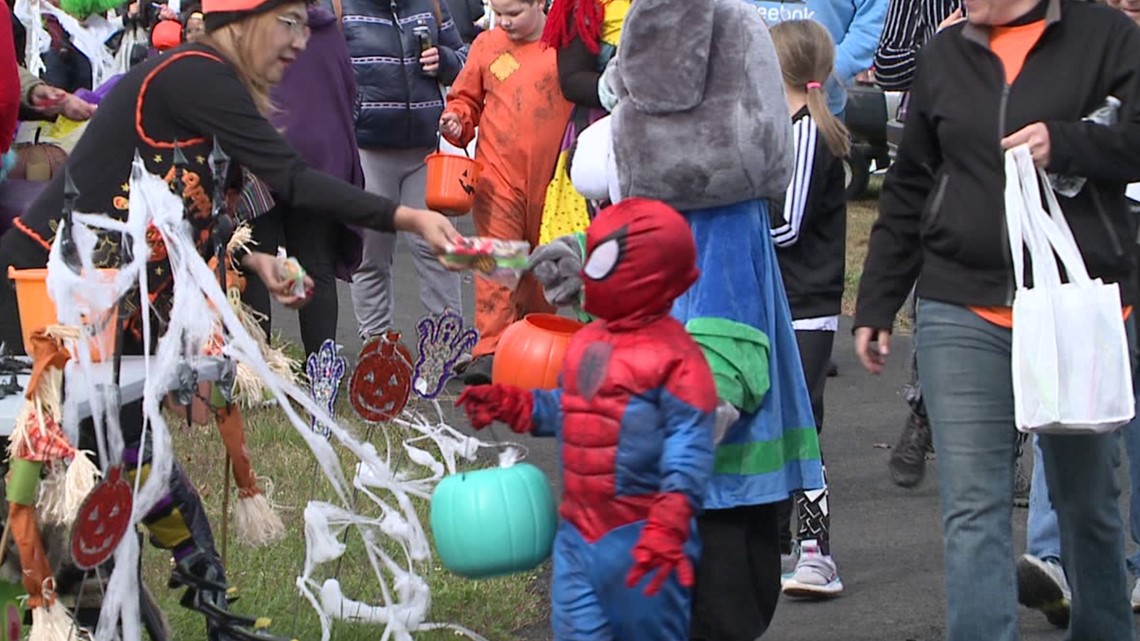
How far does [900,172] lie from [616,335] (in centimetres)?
104

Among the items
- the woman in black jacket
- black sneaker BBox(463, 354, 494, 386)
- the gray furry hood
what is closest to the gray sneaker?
the woman in black jacket

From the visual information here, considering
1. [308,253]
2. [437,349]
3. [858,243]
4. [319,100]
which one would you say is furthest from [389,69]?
[858,243]

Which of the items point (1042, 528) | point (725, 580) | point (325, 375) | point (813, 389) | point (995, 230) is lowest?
point (1042, 528)

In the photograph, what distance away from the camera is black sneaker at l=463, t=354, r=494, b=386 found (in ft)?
23.1

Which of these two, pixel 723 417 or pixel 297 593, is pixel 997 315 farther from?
pixel 297 593

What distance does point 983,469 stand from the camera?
14.0 ft

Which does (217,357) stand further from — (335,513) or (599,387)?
(599,387)

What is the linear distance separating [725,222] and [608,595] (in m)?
0.97

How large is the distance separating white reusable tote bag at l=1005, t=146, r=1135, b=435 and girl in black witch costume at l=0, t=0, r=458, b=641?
1292 millimetres

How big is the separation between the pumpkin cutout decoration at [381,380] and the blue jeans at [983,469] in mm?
1310

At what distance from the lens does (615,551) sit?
3.85 m

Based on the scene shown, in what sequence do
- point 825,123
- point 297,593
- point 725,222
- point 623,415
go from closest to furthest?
point 623,415 → point 725,222 → point 297,593 → point 825,123

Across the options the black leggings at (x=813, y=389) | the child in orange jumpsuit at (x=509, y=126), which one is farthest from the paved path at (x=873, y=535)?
the child in orange jumpsuit at (x=509, y=126)

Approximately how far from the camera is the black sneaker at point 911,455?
6974 millimetres
